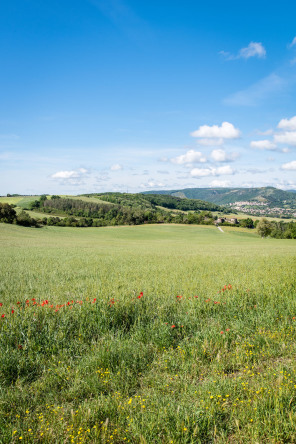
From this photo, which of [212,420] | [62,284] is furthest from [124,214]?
[212,420]

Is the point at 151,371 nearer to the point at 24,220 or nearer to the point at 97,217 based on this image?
the point at 24,220

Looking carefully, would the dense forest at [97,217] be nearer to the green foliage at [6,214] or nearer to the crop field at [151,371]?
the green foliage at [6,214]

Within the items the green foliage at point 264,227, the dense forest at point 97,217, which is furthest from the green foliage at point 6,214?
the green foliage at point 264,227

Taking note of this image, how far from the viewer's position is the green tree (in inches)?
2840

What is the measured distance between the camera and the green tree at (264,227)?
2840 inches

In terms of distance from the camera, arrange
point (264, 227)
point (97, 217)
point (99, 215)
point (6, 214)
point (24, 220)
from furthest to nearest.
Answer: point (99, 215), point (97, 217), point (24, 220), point (264, 227), point (6, 214)

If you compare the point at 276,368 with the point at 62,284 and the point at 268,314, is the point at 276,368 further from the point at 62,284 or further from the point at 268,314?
the point at 62,284

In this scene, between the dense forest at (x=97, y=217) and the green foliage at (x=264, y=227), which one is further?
the dense forest at (x=97, y=217)

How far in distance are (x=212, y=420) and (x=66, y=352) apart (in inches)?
104

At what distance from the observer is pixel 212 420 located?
2844 millimetres

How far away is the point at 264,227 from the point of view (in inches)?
2847

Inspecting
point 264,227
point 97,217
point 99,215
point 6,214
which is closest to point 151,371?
point 264,227

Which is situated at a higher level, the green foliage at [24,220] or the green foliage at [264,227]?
the green foliage at [24,220]

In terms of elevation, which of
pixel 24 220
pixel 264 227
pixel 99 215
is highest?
pixel 99 215
